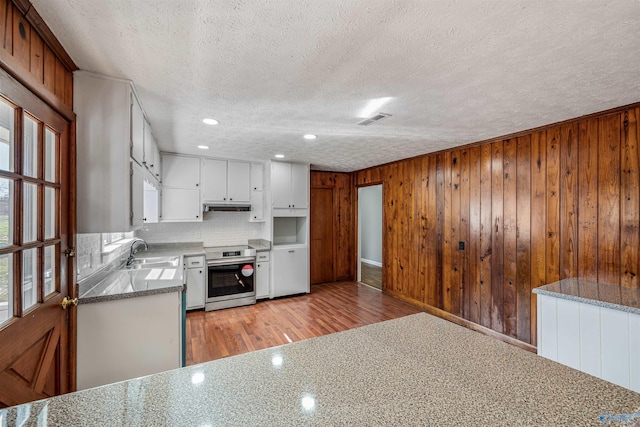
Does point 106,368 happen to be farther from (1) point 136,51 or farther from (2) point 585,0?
(2) point 585,0

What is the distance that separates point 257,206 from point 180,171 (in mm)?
1252

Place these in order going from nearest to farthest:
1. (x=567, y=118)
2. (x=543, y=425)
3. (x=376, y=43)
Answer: (x=543, y=425) < (x=376, y=43) < (x=567, y=118)

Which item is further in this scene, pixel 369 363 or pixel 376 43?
pixel 376 43

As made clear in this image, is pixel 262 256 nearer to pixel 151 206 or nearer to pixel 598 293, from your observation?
pixel 151 206

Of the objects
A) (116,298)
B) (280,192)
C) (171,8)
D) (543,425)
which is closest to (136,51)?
(171,8)

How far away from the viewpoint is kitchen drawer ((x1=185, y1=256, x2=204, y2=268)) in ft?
12.7

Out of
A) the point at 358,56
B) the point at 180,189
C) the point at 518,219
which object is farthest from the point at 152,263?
the point at 518,219

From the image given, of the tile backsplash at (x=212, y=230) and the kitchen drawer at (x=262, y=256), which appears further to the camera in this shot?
the kitchen drawer at (x=262, y=256)

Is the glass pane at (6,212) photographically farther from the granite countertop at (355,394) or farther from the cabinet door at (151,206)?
the cabinet door at (151,206)

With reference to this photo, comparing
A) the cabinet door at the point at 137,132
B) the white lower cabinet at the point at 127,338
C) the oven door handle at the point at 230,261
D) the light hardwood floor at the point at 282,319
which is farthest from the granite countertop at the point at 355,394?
the oven door handle at the point at 230,261

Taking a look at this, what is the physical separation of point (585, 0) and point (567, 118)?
5.94ft

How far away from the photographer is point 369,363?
973 millimetres

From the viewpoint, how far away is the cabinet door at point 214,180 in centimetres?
425

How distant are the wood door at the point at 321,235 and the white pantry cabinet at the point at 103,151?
12.6ft
